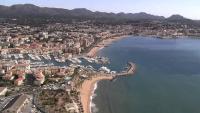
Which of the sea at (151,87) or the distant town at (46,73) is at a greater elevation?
the distant town at (46,73)

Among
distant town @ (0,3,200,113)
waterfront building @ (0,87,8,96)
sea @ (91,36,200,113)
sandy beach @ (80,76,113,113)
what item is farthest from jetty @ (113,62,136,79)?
waterfront building @ (0,87,8,96)

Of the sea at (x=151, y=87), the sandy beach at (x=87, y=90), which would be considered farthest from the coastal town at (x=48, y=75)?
the sea at (x=151, y=87)

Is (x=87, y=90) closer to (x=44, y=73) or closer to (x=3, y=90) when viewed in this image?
(x=44, y=73)

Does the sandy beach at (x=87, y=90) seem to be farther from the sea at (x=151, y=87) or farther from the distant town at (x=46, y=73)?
the sea at (x=151, y=87)

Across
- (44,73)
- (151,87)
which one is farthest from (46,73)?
(151,87)

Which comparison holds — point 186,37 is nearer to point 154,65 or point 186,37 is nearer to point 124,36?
point 124,36

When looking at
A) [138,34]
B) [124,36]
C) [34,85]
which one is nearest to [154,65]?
[34,85]
